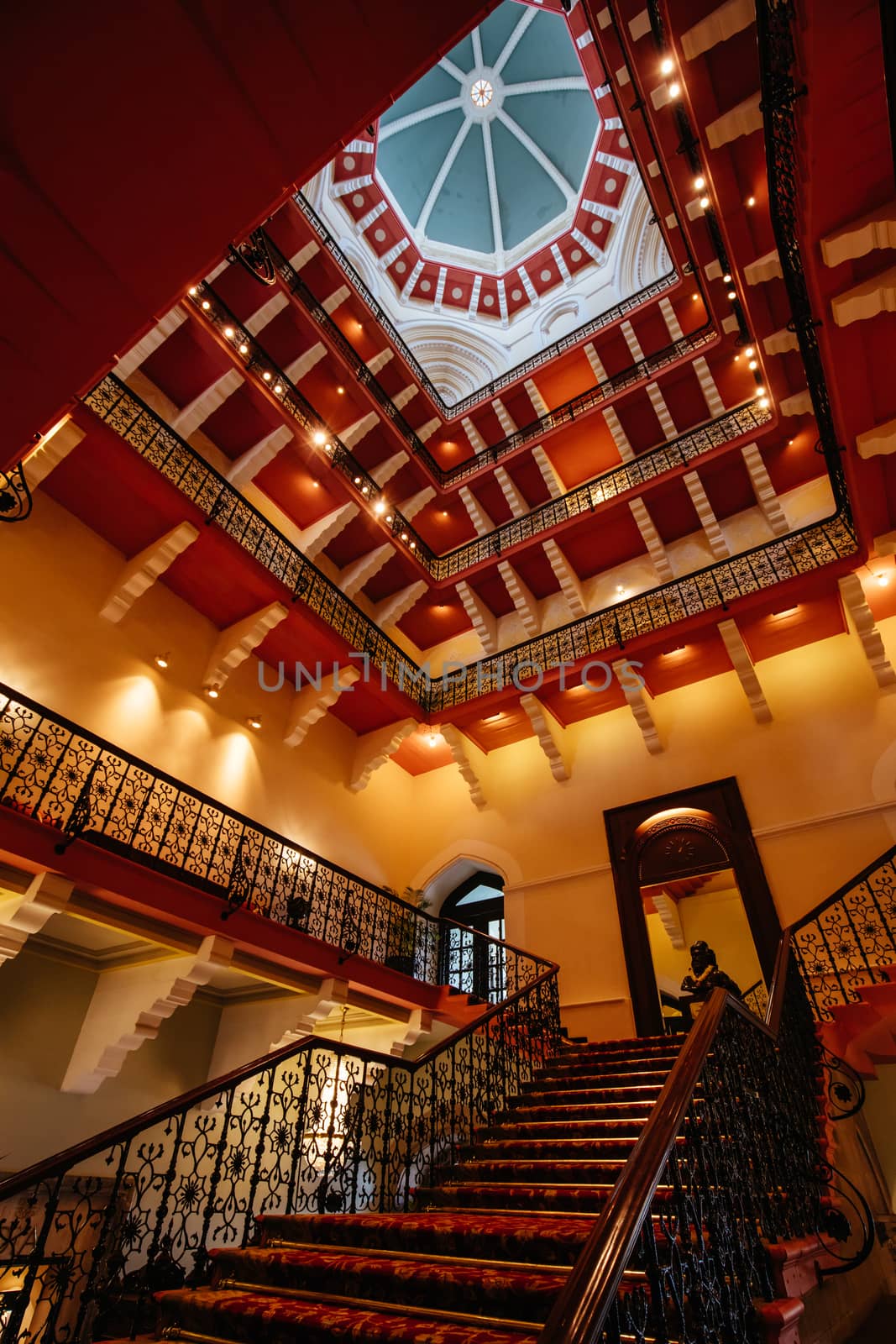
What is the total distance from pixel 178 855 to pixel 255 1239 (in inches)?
166

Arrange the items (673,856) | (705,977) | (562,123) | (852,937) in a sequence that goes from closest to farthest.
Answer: (705,977)
(852,937)
(673,856)
(562,123)

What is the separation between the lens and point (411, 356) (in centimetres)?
1301

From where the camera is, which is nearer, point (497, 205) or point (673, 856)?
point (673, 856)

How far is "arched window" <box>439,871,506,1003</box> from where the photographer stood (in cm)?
957

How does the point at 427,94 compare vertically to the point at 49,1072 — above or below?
above

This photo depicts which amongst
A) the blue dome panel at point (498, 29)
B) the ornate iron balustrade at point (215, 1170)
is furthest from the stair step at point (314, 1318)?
the blue dome panel at point (498, 29)

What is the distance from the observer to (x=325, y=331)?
36.1 feet

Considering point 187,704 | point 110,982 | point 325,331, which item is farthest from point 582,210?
point 110,982

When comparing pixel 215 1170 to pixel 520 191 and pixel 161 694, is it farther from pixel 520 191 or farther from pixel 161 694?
pixel 520 191

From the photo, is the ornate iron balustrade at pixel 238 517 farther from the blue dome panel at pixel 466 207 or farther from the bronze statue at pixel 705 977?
the blue dome panel at pixel 466 207

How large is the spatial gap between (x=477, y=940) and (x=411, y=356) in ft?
35.6

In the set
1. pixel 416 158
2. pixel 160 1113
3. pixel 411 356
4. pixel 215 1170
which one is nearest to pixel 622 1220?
pixel 215 1170

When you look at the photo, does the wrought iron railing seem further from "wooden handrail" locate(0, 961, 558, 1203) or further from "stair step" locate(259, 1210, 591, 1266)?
"stair step" locate(259, 1210, 591, 1266)

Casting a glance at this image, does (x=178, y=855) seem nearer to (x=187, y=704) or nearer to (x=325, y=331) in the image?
(x=187, y=704)
